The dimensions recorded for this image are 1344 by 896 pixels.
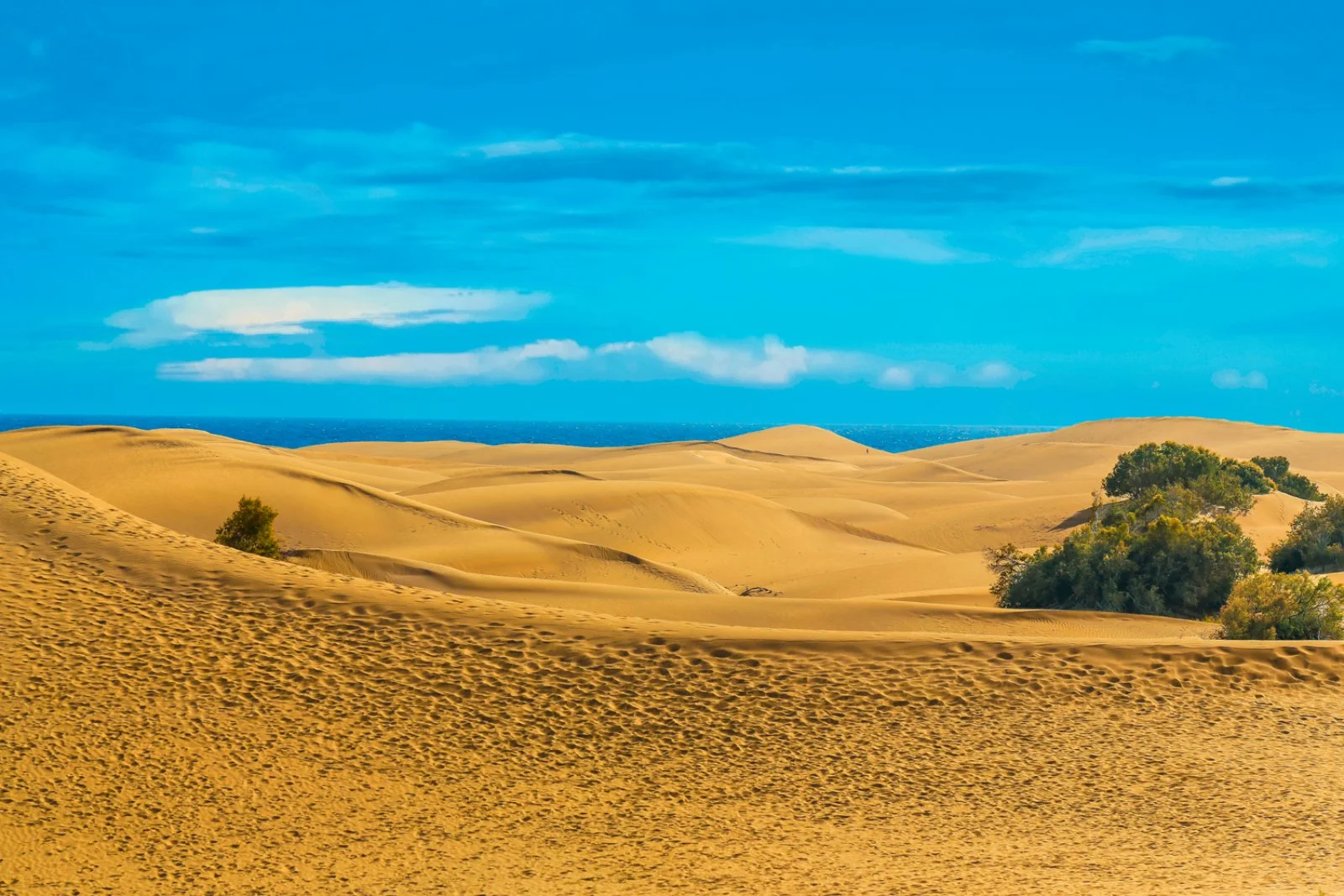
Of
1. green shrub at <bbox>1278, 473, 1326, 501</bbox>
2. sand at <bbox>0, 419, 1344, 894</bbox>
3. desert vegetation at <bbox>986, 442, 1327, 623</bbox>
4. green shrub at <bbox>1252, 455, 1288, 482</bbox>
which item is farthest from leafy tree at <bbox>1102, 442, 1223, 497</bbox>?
sand at <bbox>0, 419, 1344, 894</bbox>

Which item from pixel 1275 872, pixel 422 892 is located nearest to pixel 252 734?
pixel 422 892

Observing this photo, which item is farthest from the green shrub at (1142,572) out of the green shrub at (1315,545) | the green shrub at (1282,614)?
Answer: the green shrub at (1315,545)

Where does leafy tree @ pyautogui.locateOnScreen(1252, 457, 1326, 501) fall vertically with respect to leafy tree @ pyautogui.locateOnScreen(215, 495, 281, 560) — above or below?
above

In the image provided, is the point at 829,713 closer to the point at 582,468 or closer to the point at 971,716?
the point at 971,716

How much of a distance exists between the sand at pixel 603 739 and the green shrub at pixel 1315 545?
11.6m

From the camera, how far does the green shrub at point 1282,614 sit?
18609 millimetres

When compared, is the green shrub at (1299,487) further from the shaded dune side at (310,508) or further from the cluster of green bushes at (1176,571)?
the shaded dune side at (310,508)

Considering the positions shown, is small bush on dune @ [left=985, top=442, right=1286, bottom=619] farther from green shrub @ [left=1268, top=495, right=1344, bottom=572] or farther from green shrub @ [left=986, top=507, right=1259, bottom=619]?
green shrub @ [left=1268, top=495, right=1344, bottom=572]

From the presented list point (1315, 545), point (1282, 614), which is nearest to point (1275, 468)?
point (1315, 545)

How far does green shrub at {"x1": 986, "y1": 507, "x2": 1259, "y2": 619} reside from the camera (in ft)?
76.6

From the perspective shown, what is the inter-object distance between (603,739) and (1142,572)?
575 inches

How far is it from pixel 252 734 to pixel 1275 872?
9.46 meters

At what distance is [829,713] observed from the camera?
14008mm

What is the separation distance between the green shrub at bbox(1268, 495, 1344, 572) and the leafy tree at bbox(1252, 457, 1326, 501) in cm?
1802
